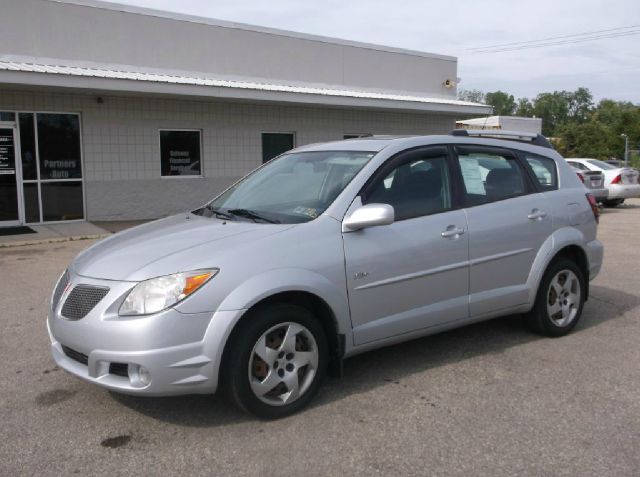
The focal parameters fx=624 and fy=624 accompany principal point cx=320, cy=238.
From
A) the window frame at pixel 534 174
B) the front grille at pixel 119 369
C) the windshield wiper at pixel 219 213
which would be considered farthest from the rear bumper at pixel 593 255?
the front grille at pixel 119 369

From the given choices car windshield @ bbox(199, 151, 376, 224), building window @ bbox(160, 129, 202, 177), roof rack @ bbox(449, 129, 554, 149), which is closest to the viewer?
car windshield @ bbox(199, 151, 376, 224)

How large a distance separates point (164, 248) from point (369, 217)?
1303mm

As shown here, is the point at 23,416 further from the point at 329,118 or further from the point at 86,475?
the point at 329,118

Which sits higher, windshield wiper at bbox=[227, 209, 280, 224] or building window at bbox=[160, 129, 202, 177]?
building window at bbox=[160, 129, 202, 177]

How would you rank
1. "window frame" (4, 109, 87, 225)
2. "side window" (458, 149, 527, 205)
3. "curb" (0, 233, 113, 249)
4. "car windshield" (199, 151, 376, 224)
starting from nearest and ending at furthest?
1. "car windshield" (199, 151, 376, 224)
2. "side window" (458, 149, 527, 205)
3. "curb" (0, 233, 113, 249)
4. "window frame" (4, 109, 87, 225)

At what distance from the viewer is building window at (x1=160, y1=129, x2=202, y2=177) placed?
15680 millimetres

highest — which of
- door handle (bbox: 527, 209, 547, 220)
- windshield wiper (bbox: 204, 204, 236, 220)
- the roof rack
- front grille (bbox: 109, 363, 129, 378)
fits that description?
the roof rack

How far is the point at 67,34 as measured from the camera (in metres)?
14.4

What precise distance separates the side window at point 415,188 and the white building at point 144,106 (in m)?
9.81

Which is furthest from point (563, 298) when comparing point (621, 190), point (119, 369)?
point (621, 190)

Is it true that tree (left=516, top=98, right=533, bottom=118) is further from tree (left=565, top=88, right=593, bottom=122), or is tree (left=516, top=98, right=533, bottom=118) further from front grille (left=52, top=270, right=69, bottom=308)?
front grille (left=52, top=270, right=69, bottom=308)

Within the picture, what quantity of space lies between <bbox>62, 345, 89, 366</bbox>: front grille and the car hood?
0.46m

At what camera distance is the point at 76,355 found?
3762 millimetres

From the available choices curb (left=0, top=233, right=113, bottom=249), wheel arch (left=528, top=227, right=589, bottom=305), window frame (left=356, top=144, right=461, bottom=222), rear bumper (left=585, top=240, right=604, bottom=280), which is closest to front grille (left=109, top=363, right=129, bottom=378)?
window frame (left=356, top=144, right=461, bottom=222)
